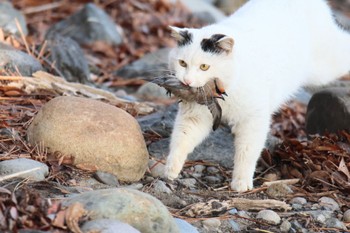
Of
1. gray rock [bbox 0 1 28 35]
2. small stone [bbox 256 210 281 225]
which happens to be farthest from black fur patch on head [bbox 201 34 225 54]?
gray rock [bbox 0 1 28 35]

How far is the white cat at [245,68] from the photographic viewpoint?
455 centimetres

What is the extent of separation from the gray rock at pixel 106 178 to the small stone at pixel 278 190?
113cm

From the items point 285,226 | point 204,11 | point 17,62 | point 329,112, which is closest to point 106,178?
point 285,226

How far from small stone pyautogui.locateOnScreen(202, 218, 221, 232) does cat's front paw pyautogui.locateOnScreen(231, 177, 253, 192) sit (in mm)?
780

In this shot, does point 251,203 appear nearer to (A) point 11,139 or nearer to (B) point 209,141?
(B) point 209,141

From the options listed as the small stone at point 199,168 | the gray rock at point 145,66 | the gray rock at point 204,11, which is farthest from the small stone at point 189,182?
the gray rock at point 204,11

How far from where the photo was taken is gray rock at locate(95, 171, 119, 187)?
4367 mm

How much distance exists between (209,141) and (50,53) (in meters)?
2.20

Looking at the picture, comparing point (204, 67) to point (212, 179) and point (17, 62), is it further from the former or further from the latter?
point (17, 62)

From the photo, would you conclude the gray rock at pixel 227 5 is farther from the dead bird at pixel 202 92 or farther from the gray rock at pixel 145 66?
the dead bird at pixel 202 92

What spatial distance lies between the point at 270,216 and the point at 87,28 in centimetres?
523

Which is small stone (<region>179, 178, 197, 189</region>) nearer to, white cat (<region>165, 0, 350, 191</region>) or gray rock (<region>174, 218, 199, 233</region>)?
white cat (<region>165, 0, 350, 191</region>)

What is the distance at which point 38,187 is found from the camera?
13.0 feet

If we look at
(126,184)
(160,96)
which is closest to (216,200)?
(126,184)
